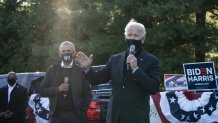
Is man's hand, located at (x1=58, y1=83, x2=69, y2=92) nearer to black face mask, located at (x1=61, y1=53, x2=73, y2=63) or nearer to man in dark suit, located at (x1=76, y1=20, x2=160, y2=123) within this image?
black face mask, located at (x1=61, y1=53, x2=73, y2=63)

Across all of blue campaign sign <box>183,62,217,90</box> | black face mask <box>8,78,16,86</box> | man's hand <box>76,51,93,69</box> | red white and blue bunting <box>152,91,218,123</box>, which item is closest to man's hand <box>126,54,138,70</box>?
man's hand <box>76,51,93,69</box>

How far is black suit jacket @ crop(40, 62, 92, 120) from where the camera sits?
712 centimetres

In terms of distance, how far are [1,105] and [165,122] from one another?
10.4 ft

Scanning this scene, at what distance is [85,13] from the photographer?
2439 cm

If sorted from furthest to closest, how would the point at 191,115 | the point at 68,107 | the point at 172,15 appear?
the point at 172,15, the point at 191,115, the point at 68,107

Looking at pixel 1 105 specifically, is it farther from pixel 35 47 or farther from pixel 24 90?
pixel 35 47

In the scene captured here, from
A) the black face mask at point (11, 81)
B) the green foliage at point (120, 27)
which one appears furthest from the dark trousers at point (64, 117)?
the green foliage at point (120, 27)

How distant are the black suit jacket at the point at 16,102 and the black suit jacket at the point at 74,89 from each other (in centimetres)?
312

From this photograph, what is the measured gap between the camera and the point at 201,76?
10516mm

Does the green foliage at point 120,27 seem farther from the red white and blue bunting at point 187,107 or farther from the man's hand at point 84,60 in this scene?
the man's hand at point 84,60

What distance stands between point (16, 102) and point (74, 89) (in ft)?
11.1

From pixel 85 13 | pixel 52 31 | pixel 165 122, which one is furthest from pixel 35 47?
pixel 165 122

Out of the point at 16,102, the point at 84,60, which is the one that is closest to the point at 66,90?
the point at 84,60

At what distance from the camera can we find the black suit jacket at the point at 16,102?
10344mm
